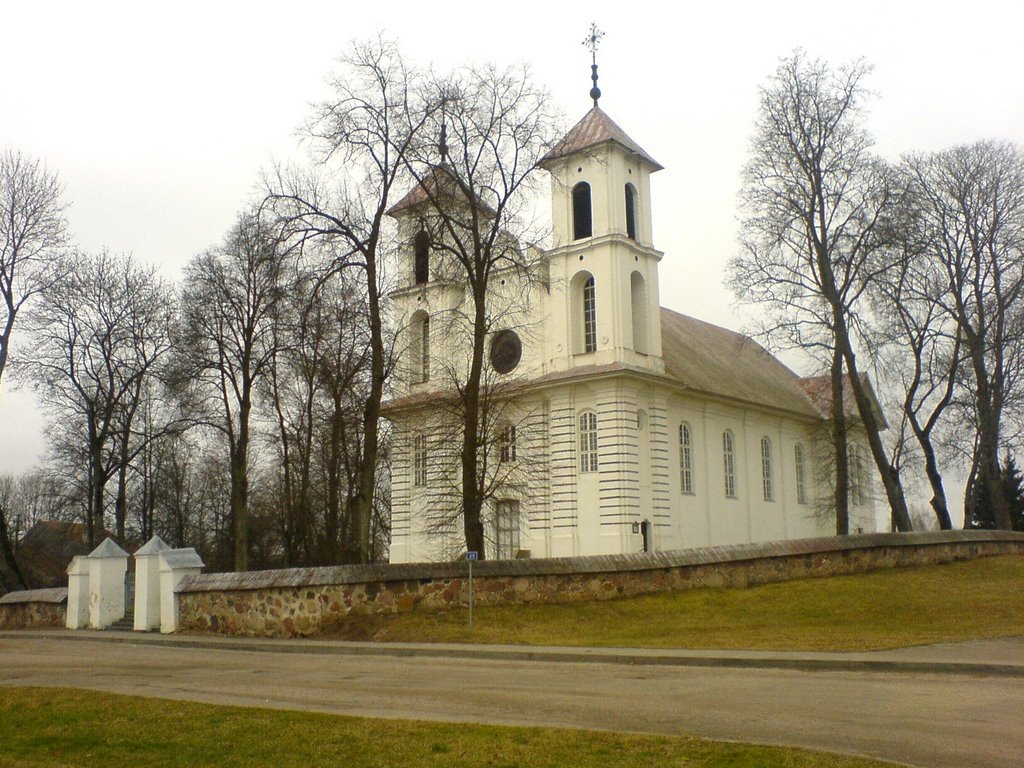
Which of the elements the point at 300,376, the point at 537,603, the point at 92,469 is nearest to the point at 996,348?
the point at 537,603

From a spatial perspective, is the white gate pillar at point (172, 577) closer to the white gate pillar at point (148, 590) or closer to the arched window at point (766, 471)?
the white gate pillar at point (148, 590)

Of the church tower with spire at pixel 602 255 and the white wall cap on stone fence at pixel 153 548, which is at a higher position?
the church tower with spire at pixel 602 255

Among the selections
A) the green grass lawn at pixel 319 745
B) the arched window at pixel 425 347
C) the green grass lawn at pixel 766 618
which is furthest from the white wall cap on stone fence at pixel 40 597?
the green grass lawn at pixel 319 745

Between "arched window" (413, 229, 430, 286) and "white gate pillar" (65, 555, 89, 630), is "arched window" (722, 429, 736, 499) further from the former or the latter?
"white gate pillar" (65, 555, 89, 630)

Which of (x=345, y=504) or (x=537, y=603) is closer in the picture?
(x=537, y=603)

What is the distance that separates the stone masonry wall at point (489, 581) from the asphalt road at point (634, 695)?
4.17m

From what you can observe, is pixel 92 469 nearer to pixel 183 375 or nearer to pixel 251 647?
pixel 183 375

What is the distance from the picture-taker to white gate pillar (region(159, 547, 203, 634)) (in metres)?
24.9

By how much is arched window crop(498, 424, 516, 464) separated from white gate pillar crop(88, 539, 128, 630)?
445 inches

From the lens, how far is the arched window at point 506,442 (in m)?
31.8

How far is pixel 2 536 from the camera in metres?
35.3

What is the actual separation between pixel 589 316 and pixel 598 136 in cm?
656

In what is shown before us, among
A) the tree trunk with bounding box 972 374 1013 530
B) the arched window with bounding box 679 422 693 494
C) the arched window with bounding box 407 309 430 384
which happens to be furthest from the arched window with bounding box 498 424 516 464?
the tree trunk with bounding box 972 374 1013 530

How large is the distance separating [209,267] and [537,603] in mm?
18042
